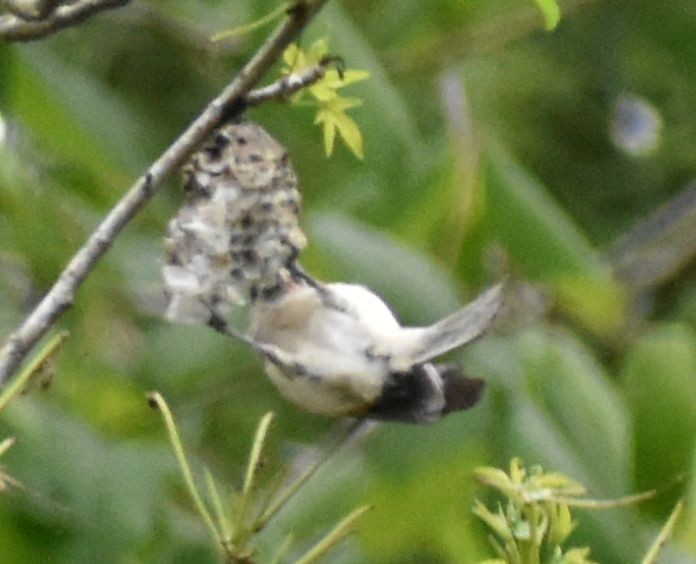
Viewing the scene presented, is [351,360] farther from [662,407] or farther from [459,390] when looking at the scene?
[662,407]

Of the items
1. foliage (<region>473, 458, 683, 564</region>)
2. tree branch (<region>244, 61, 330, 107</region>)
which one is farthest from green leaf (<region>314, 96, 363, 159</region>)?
foliage (<region>473, 458, 683, 564</region>)

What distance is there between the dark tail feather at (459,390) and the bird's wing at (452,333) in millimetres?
29

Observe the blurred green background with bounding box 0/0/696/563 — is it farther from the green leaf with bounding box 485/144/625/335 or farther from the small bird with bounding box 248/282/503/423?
the small bird with bounding box 248/282/503/423

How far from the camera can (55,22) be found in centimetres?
70

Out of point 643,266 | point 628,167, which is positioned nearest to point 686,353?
point 643,266

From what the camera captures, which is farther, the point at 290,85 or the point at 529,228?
the point at 529,228

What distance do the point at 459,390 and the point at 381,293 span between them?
1.28ft

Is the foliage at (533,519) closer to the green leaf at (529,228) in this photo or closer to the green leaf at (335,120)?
the green leaf at (335,120)

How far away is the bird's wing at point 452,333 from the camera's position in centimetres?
63

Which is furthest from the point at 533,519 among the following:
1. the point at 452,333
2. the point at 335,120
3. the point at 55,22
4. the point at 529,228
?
the point at 529,228

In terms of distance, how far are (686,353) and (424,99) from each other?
73 centimetres

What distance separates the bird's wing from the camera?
63cm

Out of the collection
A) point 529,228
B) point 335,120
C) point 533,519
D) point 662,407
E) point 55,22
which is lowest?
point 662,407

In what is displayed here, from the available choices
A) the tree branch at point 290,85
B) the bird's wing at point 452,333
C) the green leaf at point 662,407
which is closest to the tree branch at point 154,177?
the tree branch at point 290,85
